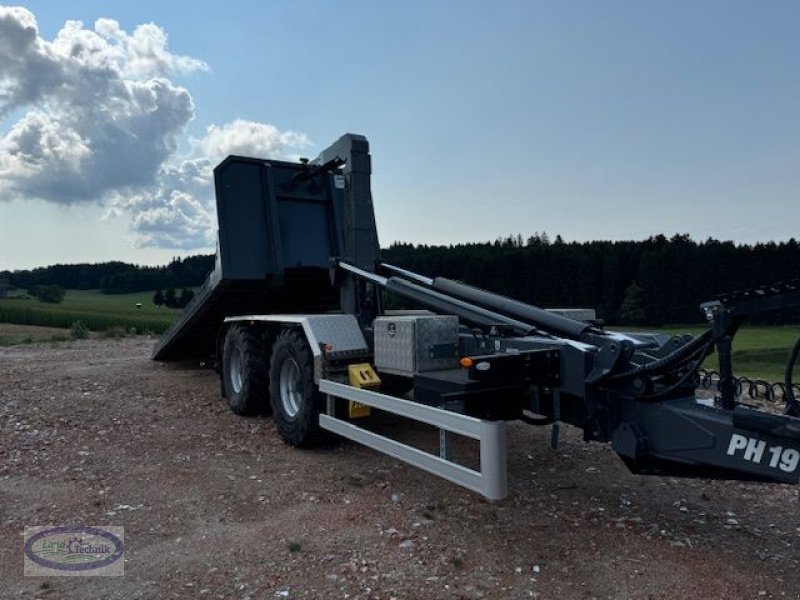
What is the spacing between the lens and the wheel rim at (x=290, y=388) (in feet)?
21.9

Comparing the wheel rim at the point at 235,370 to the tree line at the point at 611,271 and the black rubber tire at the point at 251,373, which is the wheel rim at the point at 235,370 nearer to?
the black rubber tire at the point at 251,373

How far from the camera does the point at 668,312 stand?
134 feet

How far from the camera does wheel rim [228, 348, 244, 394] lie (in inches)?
328

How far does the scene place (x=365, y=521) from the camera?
4.62 m

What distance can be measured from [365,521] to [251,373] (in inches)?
141

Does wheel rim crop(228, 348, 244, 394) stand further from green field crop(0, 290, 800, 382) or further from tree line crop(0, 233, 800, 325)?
tree line crop(0, 233, 800, 325)

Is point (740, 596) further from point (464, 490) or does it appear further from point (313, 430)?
point (313, 430)

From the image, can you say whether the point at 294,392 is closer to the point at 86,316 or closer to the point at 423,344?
the point at 423,344

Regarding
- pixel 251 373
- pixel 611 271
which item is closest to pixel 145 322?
pixel 251 373

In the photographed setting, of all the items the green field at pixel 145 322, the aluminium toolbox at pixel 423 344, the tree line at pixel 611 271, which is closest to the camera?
the aluminium toolbox at pixel 423 344

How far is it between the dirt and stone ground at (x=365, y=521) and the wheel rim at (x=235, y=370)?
0.95 meters

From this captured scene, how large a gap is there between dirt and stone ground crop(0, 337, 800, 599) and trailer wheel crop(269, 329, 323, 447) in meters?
0.24

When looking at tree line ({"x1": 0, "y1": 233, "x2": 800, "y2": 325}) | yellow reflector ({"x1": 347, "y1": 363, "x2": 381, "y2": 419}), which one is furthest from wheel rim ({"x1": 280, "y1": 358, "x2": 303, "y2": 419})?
tree line ({"x1": 0, "y1": 233, "x2": 800, "y2": 325})

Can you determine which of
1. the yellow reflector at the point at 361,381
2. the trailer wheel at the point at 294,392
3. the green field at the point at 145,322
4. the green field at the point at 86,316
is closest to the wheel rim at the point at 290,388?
the trailer wheel at the point at 294,392
